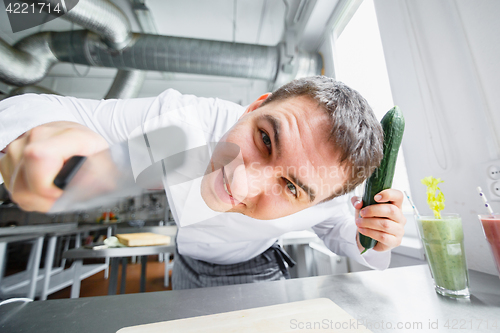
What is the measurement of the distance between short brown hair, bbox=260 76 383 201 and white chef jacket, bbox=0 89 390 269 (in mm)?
Answer: 164

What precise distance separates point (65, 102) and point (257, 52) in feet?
3.73

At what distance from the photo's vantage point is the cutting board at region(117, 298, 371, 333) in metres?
0.23

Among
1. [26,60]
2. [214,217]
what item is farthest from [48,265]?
[214,217]

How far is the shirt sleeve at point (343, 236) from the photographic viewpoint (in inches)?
20.1

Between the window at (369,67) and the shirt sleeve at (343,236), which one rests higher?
the window at (369,67)

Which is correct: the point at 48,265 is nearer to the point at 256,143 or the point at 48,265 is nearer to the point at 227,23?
the point at 256,143

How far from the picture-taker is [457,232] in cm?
31

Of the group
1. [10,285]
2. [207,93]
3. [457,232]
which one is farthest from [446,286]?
[10,285]

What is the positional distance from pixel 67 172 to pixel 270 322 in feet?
0.82

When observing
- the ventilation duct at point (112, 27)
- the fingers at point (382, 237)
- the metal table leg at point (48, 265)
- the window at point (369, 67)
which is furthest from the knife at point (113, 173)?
the metal table leg at point (48, 265)

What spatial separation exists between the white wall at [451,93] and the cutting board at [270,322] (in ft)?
1.26

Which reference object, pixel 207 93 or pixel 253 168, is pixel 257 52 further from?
pixel 253 168

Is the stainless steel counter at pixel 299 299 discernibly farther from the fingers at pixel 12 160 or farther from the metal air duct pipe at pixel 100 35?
the metal air duct pipe at pixel 100 35

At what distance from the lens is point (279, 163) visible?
296 millimetres
